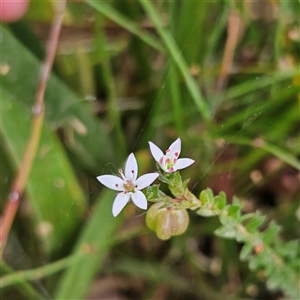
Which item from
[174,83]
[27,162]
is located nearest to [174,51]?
[174,83]

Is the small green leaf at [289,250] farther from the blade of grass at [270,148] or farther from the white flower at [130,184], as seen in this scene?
the white flower at [130,184]

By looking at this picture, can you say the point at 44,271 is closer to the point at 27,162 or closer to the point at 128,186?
the point at 27,162

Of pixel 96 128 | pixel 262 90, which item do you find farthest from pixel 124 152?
pixel 262 90

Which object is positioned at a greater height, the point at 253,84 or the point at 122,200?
the point at 253,84

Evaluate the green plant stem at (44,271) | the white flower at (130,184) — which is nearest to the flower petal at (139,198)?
the white flower at (130,184)

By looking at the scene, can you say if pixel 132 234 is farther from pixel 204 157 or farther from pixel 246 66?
pixel 246 66

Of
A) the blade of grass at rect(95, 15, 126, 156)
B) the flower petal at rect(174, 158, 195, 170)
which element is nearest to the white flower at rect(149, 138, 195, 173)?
the flower petal at rect(174, 158, 195, 170)
